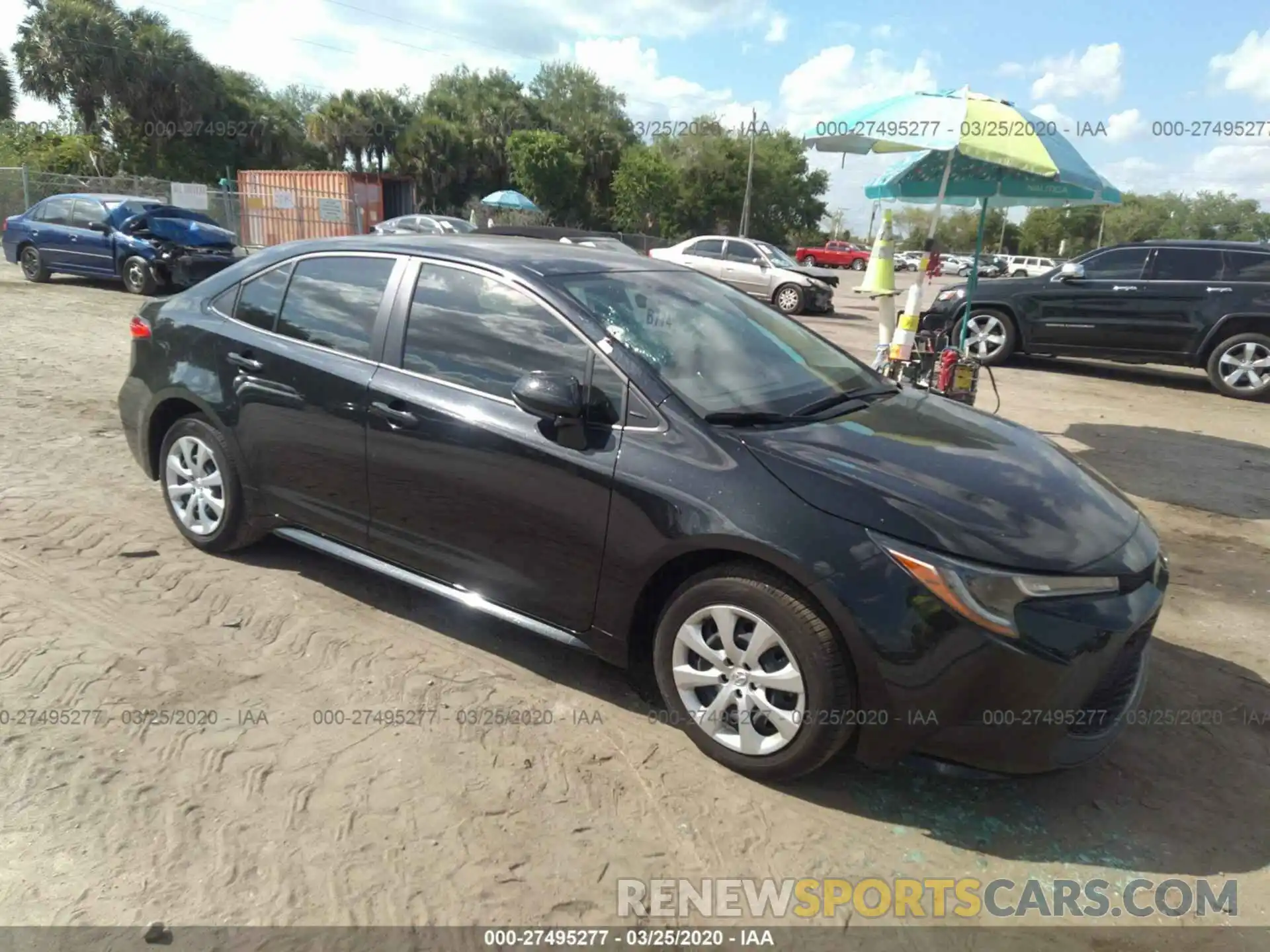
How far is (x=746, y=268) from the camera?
18.7m

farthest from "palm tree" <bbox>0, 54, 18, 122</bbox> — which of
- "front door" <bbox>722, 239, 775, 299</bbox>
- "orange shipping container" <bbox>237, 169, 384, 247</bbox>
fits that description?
"front door" <bbox>722, 239, 775, 299</bbox>

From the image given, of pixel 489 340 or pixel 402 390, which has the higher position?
pixel 489 340

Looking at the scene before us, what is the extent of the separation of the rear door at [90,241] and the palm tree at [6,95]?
31612 millimetres

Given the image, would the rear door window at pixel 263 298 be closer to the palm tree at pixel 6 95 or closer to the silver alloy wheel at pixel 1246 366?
the silver alloy wheel at pixel 1246 366

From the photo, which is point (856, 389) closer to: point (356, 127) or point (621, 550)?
point (621, 550)

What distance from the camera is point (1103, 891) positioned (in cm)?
252

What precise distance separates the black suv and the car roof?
24.1ft

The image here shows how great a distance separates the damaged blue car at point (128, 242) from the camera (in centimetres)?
1373

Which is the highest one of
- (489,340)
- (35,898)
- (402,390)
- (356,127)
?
(356,127)

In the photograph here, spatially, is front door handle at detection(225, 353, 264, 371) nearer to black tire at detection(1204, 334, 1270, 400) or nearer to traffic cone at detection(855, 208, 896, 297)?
traffic cone at detection(855, 208, 896, 297)

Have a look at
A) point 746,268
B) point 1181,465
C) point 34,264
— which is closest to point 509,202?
point 746,268

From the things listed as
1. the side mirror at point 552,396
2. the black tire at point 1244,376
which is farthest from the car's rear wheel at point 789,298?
the side mirror at point 552,396

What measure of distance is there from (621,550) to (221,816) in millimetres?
1446

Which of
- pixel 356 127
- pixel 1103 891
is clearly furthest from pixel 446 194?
pixel 1103 891
